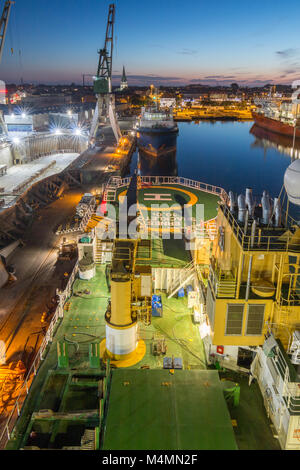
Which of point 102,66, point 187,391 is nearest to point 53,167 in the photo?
point 102,66

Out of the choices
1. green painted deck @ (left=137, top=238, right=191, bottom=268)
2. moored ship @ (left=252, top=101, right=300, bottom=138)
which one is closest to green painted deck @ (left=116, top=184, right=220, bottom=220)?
green painted deck @ (left=137, top=238, right=191, bottom=268)

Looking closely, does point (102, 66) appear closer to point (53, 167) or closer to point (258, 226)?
point (53, 167)

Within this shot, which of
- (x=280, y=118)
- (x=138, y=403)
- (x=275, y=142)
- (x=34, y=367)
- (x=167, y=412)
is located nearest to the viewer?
(x=167, y=412)

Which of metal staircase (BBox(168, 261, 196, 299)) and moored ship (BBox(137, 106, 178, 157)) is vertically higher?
moored ship (BBox(137, 106, 178, 157))

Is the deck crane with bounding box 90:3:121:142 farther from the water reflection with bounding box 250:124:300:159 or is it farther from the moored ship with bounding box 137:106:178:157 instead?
the water reflection with bounding box 250:124:300:159

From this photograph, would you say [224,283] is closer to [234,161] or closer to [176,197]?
[176,197]

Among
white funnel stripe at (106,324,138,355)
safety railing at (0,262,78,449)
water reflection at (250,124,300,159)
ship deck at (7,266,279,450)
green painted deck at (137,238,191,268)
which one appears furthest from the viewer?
water reflection at (250,124,300,159)

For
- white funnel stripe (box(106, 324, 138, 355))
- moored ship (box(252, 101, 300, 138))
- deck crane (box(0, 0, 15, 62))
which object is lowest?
white funnel stripe (box(106, 324, 138, 355))

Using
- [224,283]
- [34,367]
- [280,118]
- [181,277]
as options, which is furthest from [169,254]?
[280,118]
